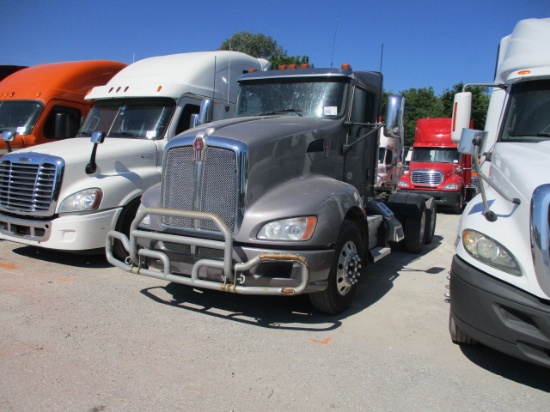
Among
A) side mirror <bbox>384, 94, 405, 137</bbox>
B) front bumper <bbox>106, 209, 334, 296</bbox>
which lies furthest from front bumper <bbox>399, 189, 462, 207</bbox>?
front bumper <bbox>106, 209, 334, 296</bbox>

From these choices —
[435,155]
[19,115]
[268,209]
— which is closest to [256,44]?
[435,155]

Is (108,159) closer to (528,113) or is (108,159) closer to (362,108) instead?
(362,108)

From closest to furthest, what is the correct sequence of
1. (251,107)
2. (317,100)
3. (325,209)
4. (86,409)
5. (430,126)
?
(86,409) < (325,209) < (317,100) < (251,107) < (430,126)

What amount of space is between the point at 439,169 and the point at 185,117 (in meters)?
11.6

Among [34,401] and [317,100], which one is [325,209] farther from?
[34,401]

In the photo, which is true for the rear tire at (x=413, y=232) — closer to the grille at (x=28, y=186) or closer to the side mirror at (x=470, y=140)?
the side mirror at (x=470, y=140)

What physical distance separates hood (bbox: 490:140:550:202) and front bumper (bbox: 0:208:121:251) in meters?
4.60

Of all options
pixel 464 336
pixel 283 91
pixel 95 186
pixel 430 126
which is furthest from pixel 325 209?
pixel 430 126

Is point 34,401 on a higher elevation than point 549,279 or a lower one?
lower

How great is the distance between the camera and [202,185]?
449 centimetres

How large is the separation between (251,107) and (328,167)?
1513 mm

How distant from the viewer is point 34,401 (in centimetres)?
298

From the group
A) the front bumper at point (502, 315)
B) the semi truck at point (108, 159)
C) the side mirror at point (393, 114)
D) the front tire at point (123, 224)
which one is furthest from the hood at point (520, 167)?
the front tire at point (123, 224)

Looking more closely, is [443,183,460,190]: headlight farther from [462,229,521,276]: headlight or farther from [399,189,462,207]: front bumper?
[462,229,521,276]: headlight
